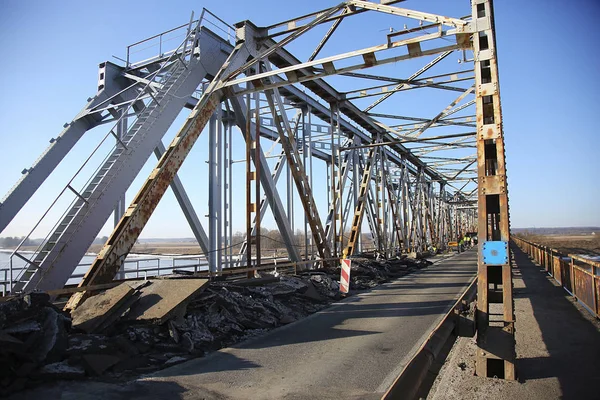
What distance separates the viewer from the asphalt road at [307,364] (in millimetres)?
5234

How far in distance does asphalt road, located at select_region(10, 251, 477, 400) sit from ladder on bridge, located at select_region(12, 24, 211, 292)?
4.49 m

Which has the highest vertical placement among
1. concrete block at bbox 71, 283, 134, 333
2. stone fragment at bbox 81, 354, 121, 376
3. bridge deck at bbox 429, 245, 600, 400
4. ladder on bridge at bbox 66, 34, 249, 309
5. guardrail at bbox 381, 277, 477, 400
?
ladder on bridge at bbox 66, 34, 249, 309

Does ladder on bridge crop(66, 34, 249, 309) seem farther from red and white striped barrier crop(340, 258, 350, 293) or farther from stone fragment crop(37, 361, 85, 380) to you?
red and white striped barrier crop(340, 258, 350, 293)

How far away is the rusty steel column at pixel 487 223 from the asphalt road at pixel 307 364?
A: 4.44 feet

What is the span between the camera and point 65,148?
41.1 ft

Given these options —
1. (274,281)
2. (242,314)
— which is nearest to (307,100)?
(274,281)

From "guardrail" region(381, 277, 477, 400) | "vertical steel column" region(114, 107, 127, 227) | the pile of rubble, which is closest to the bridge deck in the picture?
"guardrail" region(381, 277, 477, 400)

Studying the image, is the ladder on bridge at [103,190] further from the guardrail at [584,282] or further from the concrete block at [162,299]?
the guardrail at [584,282]

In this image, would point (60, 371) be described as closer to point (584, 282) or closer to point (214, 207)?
point (214, 207)

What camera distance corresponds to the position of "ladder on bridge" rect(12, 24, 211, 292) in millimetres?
9031

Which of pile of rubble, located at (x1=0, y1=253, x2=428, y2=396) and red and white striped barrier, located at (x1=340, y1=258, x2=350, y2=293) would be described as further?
red and white striped barrier, located at (x1=340, y1=258, x2=350, y2=293)

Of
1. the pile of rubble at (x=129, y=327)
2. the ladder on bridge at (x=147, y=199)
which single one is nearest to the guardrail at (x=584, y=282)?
the pile of rubble at (x=129, y=327)

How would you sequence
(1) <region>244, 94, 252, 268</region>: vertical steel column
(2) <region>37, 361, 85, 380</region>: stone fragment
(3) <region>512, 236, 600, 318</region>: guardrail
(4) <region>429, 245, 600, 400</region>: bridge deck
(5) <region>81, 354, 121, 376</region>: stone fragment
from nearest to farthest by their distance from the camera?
(4) <region>429, 245, 600, 400</region>: bridge deck, (2) <region>37, 361, 85, 380</region>: stone fragment, (5) <region>81, 354, 121, 376</region>: stone fragment, (3) <region>512, 236, 600, 318</region>: guardrail, (1) <region>244, 94, 252, 268</region>: vertical steel column

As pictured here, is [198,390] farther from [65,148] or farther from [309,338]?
[65,148]
